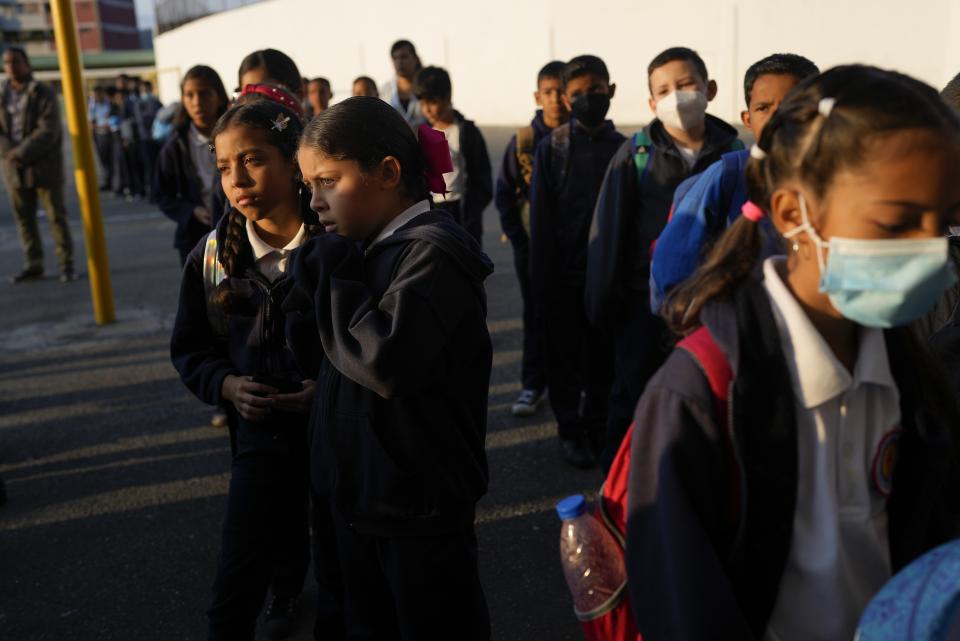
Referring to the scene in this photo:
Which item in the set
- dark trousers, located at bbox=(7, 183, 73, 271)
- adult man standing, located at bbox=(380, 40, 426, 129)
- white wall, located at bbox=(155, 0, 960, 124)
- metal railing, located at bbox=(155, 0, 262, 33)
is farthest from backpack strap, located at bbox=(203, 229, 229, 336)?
metal railing, located at bbox=(155, 0, 262, 33)

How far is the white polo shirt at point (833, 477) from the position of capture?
145 cm

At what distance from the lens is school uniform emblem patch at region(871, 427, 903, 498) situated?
1500 mm

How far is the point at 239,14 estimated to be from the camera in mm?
41938

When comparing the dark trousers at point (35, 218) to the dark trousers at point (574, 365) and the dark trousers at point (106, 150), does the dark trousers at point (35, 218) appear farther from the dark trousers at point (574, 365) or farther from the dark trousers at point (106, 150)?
the dark trousers at point (106, 150)

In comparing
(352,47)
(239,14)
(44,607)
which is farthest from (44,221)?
(239,14)

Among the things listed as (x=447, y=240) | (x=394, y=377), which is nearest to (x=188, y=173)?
(x=447, y=240)

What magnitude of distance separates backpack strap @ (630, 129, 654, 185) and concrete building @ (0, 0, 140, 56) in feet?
316

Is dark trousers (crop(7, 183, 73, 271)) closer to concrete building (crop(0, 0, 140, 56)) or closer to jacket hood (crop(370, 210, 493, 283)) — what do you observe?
jacket hood (crop(370, 210, 493, 283))

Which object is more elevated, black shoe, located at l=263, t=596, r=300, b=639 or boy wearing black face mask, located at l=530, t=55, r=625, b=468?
boy wearing black face mask, located at l=530, t=55, r=625, b=468

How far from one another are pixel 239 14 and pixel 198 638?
42420 millimetres

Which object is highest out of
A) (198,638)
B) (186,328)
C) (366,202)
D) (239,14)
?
(239,14)

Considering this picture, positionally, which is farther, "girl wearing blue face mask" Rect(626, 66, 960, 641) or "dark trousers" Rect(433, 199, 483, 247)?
"dark trousers" Rect(433, 199, 483, 247)

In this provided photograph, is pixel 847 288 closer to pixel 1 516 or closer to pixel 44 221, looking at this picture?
pixel 1 516

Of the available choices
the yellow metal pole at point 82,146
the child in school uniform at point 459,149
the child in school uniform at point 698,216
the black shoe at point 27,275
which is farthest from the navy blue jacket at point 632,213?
the black shoe at point 27,275
